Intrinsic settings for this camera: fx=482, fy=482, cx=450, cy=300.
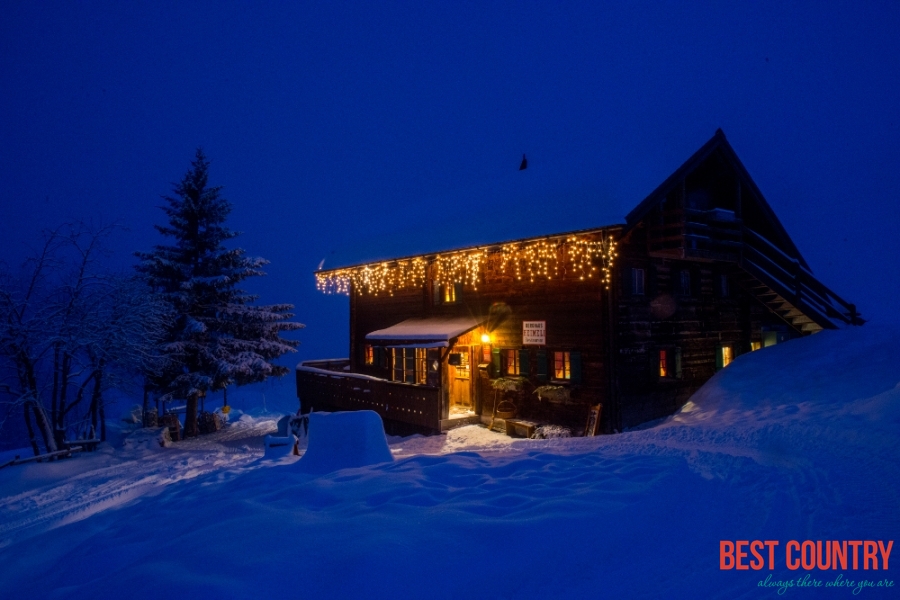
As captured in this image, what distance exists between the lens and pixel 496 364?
52.7 feet

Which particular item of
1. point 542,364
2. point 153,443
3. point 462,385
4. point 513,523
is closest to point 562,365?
point 542,364

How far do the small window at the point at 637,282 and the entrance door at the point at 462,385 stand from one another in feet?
19.1

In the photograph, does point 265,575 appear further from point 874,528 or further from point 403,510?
point 874,528

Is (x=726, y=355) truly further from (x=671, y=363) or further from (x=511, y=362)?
(x=511, y=362)

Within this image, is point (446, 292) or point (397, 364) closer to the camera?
point (397, 364)

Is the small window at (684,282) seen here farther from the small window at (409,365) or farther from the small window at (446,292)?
the small window at (409,365)

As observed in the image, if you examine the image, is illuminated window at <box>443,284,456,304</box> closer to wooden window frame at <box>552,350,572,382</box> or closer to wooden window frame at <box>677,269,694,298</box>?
wooden window frame at <box>552,350,572,382</box>

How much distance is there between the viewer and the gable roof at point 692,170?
12820 mm

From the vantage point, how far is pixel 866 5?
185 metres

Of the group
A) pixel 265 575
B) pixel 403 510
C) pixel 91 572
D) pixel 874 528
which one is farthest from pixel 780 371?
pixel 91 572

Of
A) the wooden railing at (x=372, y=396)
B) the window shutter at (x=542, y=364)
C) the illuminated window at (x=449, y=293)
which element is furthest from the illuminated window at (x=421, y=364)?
the window shutter at (x=542, y=364)

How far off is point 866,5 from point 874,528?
264700mm

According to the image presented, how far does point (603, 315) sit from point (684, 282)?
15.0ft

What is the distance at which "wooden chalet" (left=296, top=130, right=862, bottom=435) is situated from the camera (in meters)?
13.8
